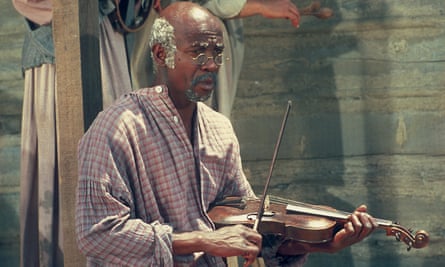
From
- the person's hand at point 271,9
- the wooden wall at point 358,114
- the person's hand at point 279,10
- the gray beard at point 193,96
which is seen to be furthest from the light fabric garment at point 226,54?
the gray beard at point 193,96

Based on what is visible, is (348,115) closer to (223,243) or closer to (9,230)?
(9,230)

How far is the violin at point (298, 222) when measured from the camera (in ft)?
Result: 15.1

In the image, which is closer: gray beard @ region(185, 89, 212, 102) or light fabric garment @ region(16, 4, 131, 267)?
gray beard @ region(185, 89, 212, 102)

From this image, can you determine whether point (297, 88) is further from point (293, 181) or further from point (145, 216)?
point (145, 216)

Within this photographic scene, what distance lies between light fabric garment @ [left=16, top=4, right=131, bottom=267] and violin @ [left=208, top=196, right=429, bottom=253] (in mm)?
1176

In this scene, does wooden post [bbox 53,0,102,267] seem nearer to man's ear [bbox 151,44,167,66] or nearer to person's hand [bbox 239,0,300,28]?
man's ear [bbox 151,44,167,66]

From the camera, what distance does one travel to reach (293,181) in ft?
24.2

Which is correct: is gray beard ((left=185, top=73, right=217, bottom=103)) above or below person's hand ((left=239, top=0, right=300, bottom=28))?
below

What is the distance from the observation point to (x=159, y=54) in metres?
4.79

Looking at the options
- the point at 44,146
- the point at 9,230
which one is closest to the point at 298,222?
the point at 44,146

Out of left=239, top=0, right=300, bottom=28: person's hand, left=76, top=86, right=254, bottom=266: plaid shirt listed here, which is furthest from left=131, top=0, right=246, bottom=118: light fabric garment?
left=76, top=86, right=254, bottom=266: plaid shirt

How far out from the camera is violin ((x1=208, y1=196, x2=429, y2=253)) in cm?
461

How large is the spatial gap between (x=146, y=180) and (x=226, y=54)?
6.38 feet

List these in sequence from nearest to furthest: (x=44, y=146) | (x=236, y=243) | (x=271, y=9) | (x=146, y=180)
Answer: (x=236, y=243), (x=146, y=180), (x=44, y=146), (x=271, y=9)
